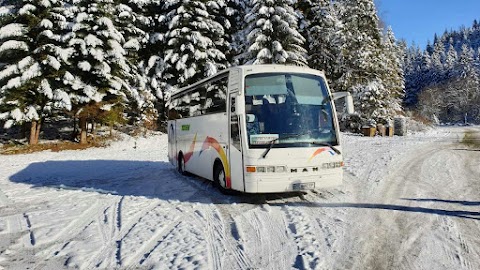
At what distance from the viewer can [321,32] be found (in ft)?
111

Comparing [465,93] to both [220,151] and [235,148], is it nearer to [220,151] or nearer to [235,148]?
[220,151]

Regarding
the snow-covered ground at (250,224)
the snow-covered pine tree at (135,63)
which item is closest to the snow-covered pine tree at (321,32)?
the snow-covered pine tree at (135,63)

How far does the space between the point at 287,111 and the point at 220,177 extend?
107 inches

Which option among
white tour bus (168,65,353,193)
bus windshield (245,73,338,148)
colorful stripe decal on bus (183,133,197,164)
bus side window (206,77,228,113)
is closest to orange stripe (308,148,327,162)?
white tour bus (168,65,353,193)

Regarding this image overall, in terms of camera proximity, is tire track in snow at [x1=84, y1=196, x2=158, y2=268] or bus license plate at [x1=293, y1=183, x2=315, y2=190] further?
bus license plate at [x1=293, y1=183, x2=315, y2=190]

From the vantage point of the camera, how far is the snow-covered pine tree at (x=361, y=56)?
98.1ft

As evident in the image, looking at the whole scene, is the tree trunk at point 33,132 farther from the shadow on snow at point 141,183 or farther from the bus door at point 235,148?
the bus door at point 235,148

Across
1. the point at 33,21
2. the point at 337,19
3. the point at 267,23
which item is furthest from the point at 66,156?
the point at 337,19

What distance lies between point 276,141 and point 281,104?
883mm

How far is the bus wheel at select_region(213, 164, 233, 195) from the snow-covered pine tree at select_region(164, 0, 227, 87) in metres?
18.7

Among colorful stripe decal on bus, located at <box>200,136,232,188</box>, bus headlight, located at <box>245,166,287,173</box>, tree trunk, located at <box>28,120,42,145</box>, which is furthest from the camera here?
tree trunk, located at <box>28,120,42,145</box>

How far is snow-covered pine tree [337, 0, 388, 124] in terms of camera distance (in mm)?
29891

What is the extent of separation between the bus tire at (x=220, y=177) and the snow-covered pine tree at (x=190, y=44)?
18.7m

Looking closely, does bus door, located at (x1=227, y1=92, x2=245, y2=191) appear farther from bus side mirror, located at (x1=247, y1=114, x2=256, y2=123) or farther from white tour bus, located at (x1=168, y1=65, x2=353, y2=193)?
bus side mirror, located at (x1=247, y1=114, x2=256, y2=123)
